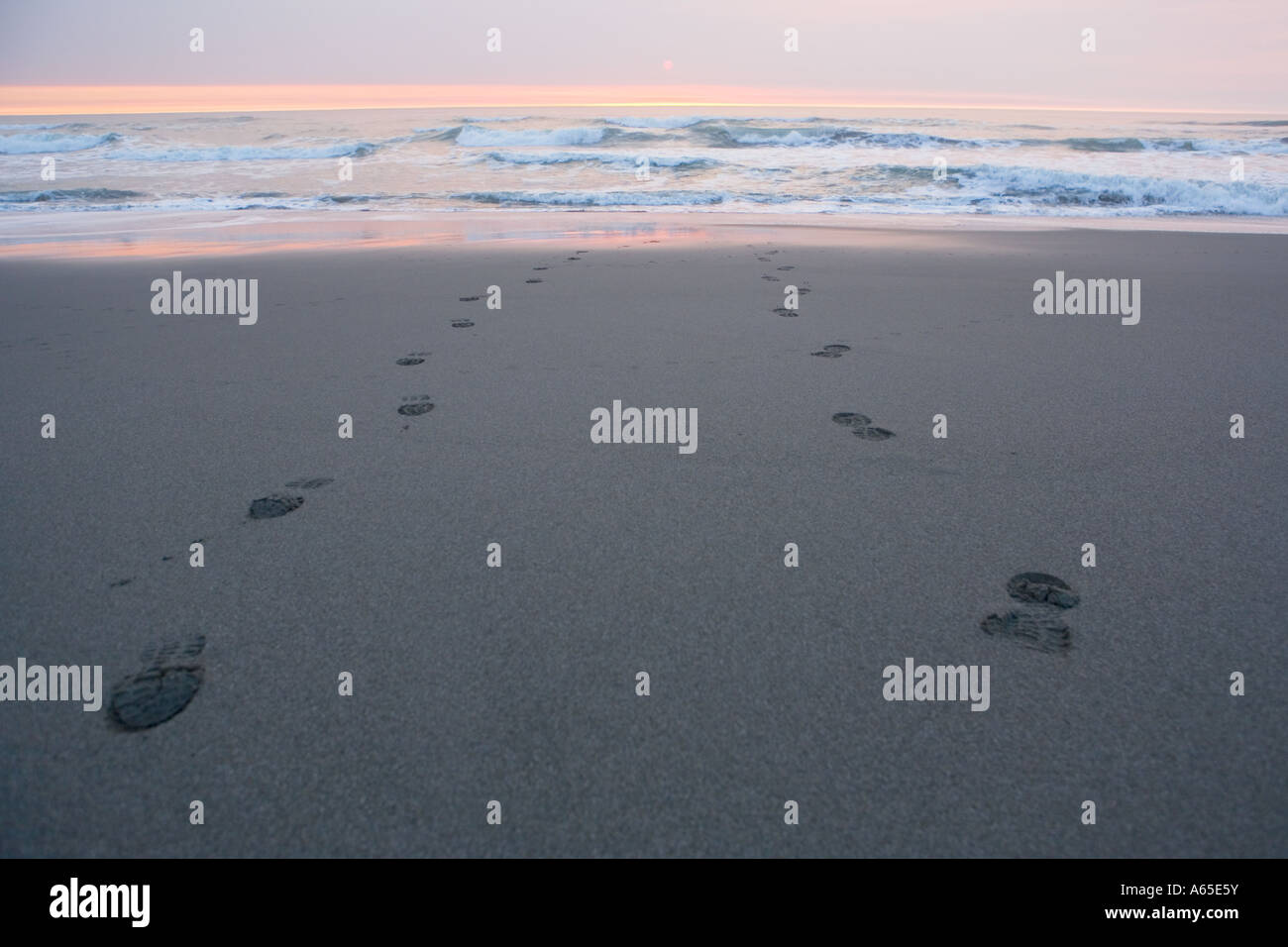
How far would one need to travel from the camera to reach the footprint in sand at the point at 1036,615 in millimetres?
1894

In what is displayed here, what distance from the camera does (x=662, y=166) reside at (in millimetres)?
19891

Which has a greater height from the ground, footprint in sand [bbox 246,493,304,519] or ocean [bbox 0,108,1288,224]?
ocean [bbox 0,108,1288,224]

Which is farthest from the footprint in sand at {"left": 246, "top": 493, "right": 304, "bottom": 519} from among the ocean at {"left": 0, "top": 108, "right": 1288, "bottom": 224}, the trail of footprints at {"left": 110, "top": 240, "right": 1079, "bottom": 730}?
the ocean at {"left": 0, "top": 108, "right": 1288, "bottom": 224}

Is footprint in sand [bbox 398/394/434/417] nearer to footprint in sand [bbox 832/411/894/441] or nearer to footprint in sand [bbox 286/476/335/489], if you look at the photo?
footprint in sand [bbox 286/476/335/489]

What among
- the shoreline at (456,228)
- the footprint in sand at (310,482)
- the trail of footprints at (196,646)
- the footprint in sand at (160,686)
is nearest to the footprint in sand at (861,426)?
the trail of footprints at (196,646)

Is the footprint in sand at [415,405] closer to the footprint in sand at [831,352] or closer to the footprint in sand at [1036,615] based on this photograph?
the footprint in sand at [831,352]

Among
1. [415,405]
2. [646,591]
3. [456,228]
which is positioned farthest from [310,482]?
[456,228]

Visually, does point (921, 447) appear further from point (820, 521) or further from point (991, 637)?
point (991, 637)

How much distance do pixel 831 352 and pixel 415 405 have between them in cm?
233

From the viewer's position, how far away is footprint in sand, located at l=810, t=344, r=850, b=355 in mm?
4070

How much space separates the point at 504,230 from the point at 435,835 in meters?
9.21

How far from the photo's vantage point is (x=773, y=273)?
20.5 ft

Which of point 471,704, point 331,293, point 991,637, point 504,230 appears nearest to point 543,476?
point 471,704

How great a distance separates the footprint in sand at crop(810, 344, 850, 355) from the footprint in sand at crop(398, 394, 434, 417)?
7.02 feet
